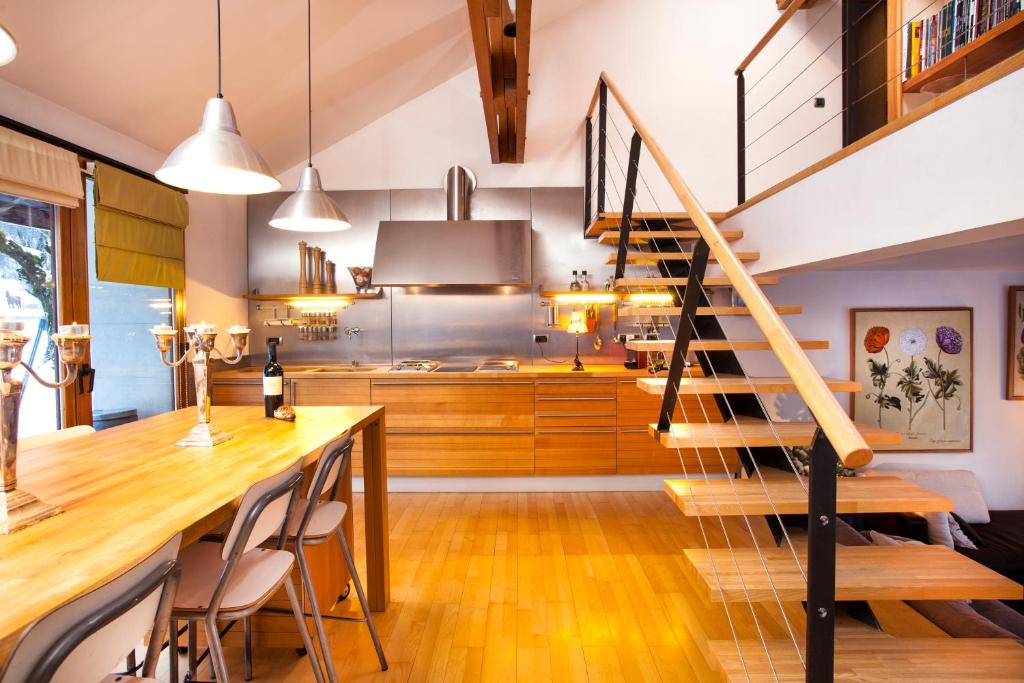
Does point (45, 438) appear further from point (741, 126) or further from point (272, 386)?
point (741, 126)

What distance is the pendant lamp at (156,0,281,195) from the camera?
5.48 feet

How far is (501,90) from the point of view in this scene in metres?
3.31

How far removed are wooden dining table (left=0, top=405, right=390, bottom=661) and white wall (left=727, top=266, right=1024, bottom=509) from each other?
3326mm

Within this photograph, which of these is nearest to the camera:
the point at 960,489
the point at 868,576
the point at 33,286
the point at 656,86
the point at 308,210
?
the point at 868,576

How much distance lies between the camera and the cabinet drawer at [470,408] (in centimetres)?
411

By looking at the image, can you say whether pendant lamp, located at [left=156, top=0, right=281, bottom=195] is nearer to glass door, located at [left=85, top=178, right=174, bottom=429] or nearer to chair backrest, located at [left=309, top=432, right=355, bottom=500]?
chair backrest, located at [left=309, top=432, right=355, bottom=500]

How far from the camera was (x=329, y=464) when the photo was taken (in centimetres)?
170

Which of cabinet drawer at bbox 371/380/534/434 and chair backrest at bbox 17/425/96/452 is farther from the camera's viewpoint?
cabinet drawer at bbox 371/380/534/434

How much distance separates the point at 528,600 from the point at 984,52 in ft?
11.7

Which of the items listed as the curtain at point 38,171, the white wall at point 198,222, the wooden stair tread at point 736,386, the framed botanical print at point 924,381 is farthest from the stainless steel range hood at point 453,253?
the framed botanical print at point 924,381

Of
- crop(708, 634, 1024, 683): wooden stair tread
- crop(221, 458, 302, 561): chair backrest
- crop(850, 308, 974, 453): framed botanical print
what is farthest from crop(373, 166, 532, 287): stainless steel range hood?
crop(708, 634, 1024, 683): wooden stair tread

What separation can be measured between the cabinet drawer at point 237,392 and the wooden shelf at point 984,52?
4697mm

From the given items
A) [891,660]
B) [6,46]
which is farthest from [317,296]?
[891,660]

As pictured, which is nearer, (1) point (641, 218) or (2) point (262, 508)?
(2) point (262, 508)
